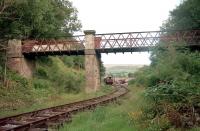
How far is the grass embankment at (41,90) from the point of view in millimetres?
24719

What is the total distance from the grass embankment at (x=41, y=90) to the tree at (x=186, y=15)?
419 inches

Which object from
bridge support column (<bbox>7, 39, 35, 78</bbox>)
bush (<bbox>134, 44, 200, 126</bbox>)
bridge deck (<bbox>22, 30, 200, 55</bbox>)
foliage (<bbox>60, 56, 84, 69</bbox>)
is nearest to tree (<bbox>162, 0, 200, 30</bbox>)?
bridge deck (<bbox>22, 30, 200, 55</bbox>)

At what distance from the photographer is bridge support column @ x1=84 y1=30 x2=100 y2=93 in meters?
40.5

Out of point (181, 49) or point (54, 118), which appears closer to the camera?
point (54, 118)

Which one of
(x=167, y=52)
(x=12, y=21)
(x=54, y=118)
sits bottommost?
(x=54, y=118)

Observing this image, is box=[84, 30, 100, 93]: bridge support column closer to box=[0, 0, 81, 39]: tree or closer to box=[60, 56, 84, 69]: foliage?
box=[0, 0, 81, 39]: tree

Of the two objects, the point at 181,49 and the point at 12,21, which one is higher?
the point at 12,21

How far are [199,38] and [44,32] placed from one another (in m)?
16.4

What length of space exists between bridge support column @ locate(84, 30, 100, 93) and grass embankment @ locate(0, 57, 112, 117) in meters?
1.37

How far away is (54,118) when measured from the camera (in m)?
16.6

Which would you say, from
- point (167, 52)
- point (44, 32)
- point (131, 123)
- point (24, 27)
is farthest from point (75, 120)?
point (44, 32)

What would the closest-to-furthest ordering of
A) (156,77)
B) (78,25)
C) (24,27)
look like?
1. (156,77)
2. (24,27)
3. (78,25)

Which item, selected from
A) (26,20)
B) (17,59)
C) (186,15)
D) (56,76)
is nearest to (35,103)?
(26,20)

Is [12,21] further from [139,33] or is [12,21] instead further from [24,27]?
[139,33]
